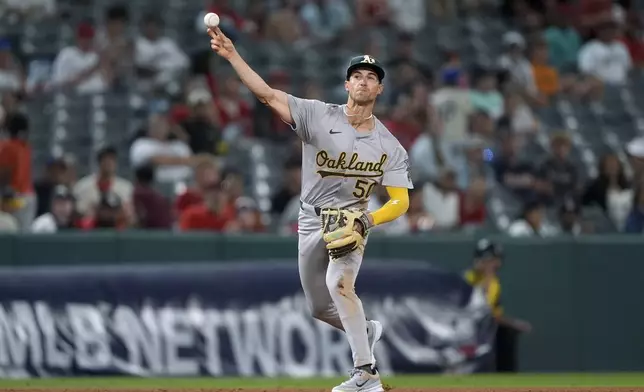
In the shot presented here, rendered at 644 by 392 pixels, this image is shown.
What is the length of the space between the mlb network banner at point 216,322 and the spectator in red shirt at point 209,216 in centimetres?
86

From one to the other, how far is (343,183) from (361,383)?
1.14 m

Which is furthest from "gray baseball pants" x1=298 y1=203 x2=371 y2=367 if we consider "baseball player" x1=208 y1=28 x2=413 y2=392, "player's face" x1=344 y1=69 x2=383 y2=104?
"player's face" x1=344 y1=69 x2=383 y2=104

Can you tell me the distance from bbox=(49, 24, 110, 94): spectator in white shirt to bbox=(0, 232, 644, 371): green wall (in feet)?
11.6

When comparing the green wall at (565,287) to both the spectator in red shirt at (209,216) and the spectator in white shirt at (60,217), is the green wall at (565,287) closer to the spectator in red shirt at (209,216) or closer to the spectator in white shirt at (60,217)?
the spectator in red shirt at (209,216)

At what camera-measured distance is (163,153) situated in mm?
13625

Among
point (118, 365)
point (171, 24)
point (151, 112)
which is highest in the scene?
point (171, 24)

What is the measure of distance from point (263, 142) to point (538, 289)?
3.64 m

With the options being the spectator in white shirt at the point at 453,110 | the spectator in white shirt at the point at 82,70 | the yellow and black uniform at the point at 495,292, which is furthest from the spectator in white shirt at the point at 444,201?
the spectator in white shirt at the point at 82,70

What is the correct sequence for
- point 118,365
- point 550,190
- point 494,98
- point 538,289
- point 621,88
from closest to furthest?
point 118,365, point 538,289, point 550,190, point 494,98, point 621,88

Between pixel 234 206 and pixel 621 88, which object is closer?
pixel 234 206

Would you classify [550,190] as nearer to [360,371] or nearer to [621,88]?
[621,88]

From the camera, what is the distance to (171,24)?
53.0 feet

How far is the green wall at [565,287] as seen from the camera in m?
12.4

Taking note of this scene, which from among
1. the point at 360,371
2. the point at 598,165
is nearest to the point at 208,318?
the point at 360,371
